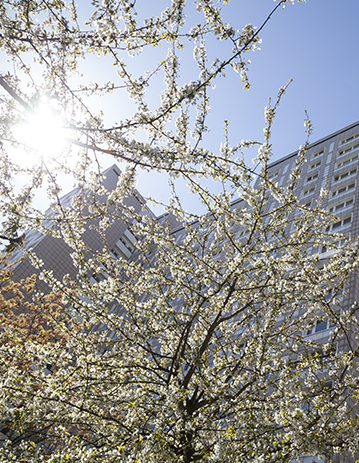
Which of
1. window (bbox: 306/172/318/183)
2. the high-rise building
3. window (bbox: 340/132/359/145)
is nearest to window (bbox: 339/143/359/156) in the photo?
the high-rise building

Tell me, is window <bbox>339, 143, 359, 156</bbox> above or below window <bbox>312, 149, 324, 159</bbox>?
below

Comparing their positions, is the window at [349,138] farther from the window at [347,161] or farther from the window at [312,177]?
the window at [312,177]

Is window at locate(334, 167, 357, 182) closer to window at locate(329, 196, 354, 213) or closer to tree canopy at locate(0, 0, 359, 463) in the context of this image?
window at locate(329, 196, 354, 213)

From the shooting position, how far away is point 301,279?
→ 6633mm

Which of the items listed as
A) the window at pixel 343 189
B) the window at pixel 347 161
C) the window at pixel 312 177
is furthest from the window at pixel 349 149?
the window at pixel 343 189

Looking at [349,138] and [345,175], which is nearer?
[345,175]

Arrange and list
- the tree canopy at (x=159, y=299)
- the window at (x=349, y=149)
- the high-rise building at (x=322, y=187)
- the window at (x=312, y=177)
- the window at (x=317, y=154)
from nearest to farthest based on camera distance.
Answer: the tree canopy at (x=159, y=299)
the high-rise building at (x=322, y=187)
the window at (x=349, y=149)
the window at (x=312, y=177)
the window at (x=317, y=154)

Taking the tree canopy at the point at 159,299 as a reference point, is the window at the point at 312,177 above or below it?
above

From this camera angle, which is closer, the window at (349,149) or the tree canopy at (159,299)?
the tree canopy at (159,299)

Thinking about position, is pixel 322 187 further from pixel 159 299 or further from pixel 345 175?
pixel 159 299

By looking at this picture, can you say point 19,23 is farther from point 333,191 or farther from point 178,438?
point 333,191

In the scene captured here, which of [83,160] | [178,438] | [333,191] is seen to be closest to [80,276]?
[83,160]

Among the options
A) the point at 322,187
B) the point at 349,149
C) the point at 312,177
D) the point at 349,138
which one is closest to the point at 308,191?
the point at 312,177

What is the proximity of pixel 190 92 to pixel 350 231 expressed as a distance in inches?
765
